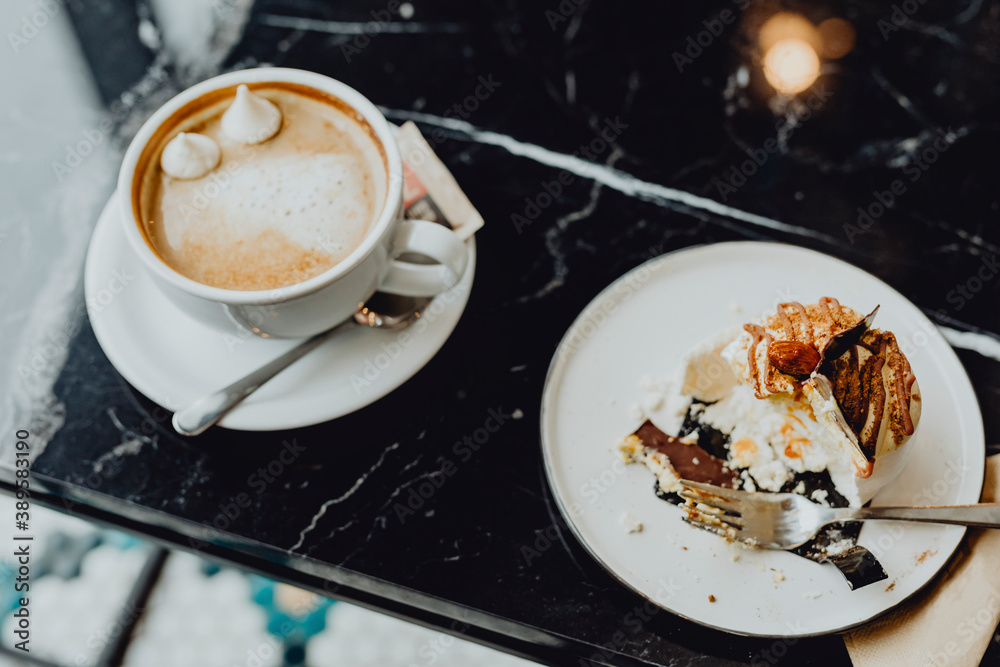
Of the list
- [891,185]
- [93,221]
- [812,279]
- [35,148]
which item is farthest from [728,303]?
[35,148]

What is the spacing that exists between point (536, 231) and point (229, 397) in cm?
44

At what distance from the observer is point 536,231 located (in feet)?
3.34

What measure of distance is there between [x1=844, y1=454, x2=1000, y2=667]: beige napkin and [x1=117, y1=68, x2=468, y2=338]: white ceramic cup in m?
0.58

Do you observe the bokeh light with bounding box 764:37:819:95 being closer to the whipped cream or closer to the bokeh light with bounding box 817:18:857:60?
the bokeh light with bounding box 817:18:857:60

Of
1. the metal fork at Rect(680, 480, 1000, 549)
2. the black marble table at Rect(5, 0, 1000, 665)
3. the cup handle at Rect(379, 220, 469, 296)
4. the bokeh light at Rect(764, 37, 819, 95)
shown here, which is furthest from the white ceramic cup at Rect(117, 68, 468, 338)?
→ the bokeh light at Rect(764, 37, 819, 95)

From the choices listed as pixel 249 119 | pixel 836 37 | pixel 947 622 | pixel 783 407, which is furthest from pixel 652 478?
pixel 836 37

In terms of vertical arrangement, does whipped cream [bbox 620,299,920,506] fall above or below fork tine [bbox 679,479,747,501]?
above

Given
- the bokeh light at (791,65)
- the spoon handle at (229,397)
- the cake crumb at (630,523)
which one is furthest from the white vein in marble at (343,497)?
the bokeh light at (791,65)

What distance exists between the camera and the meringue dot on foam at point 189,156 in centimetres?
81

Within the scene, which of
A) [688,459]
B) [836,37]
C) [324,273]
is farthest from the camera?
[836,37]

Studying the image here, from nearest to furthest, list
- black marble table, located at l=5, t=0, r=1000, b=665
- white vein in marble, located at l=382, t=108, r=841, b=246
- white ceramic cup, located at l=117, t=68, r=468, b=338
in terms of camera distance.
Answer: white ceramic cup, located at l=117, t=68, r=468, b=338 → black marble table, located at l=5, t=0, r=1000, b=665 → white vein in marble, located at l=382, t=108, r=841, b=246

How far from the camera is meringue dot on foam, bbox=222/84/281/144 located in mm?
832

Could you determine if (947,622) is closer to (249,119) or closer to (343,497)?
(343,497)

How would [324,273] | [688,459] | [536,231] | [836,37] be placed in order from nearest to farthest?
1. [324,273]
2. [688,459]
3. [536,231]
4. [836,37]
